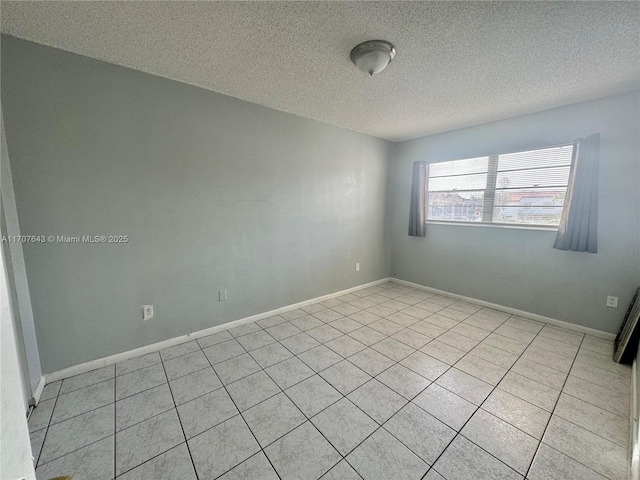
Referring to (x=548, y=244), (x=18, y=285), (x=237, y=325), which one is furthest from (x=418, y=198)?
(x=18, y=285)

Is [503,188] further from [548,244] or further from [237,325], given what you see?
[237,325]

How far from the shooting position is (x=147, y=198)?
215cm

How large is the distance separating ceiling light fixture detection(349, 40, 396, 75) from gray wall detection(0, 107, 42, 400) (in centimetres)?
241

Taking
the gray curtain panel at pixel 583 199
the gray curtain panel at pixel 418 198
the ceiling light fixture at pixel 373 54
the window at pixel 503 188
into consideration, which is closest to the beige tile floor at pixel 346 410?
the gray curtain panel at pixel 583 199

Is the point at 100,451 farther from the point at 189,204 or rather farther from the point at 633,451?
the point at 633,451

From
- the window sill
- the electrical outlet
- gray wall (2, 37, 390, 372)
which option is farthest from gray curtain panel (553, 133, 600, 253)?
the electrical outlet

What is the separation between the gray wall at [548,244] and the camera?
7.88 feet

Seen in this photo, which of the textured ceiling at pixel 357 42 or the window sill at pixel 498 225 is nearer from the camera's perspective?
the textured ceiling at pixel 357 42

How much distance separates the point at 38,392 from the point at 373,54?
3286mm

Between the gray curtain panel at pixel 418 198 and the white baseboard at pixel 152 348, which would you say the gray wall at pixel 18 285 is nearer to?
the white baseboard at pixel 152 348

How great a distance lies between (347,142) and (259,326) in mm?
2734

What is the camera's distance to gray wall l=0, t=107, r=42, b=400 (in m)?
1.57

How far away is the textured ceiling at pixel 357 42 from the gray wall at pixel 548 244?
347 millimetres

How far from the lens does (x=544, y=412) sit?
5.39 ft
